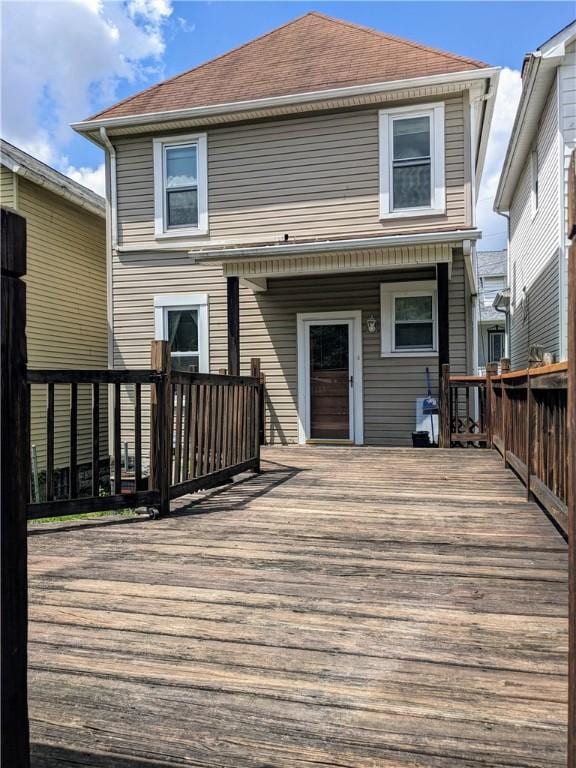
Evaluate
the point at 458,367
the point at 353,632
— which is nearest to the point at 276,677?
the point at 353,632

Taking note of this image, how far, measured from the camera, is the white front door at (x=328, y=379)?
28.6 feet

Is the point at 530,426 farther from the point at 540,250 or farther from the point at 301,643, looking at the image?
the point at 540,250

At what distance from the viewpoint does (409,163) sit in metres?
8.32

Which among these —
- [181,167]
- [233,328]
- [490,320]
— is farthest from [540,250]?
[490,320]

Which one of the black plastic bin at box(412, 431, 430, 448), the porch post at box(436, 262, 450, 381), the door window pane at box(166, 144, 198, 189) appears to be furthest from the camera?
the door window pane at box(166, 144, 198, 189)

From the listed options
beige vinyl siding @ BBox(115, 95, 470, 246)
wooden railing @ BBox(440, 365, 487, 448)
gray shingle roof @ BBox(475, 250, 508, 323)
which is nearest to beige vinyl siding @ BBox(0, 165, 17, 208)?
beige vinyl siding @ BBox(115, 95, 470, 246)

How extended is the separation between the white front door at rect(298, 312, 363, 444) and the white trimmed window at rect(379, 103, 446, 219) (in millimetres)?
1824

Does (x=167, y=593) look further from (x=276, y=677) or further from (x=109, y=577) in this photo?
(x=276, y=677)

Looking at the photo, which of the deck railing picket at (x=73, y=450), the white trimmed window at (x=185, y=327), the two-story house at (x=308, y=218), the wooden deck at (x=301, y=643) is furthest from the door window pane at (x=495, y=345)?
the deck railing picket at (x=73, y=450)

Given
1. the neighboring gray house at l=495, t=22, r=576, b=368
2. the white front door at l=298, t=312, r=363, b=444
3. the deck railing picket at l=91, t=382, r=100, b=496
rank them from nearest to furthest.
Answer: the deck railing picket at l=91, t=382, r=100, b=496 < the neighboring gray house at l=495, t=22, r=576, b=368 < the white front door at l=298, t=312, r=363, b=444

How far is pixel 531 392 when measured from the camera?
3.82 meters

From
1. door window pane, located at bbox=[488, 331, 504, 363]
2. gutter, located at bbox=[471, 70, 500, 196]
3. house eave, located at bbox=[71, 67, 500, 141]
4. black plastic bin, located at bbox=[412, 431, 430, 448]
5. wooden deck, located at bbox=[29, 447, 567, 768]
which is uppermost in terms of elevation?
house eave, located at bbox=[71, 67, 500, 141]

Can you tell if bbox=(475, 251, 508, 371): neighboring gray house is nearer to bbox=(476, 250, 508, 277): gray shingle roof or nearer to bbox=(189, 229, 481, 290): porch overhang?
bbox=(476, 250, 508, 277): gray shingle roof

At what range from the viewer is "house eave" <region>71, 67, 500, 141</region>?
25.5ft
